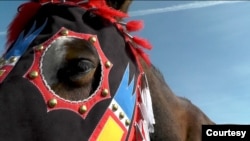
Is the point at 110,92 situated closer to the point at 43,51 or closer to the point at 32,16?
the point at 43,51

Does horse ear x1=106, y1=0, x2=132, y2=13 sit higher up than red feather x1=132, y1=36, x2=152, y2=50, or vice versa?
horse ear x1=106, y1=0, x2=132, y2=13

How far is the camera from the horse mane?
70.5 inches

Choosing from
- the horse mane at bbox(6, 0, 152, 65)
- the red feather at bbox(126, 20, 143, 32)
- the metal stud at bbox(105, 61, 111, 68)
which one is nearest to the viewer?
the metal stud at bbox(105, 61, 111, 68)

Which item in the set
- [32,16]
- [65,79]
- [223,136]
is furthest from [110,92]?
[223,136]

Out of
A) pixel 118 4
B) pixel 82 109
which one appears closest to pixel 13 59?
pixel 82 109

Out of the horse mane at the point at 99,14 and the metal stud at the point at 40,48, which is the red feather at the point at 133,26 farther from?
the metal stud at the point at 40,48

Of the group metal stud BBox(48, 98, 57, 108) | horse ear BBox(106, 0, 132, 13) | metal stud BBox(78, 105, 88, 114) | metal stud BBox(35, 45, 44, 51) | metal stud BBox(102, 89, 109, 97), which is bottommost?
metal stud BBox(78, 105, 88, 114)

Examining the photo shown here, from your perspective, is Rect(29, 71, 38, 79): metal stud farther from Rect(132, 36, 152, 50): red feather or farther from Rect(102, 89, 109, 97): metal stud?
Rect(132, 36, 152, 50): red feather

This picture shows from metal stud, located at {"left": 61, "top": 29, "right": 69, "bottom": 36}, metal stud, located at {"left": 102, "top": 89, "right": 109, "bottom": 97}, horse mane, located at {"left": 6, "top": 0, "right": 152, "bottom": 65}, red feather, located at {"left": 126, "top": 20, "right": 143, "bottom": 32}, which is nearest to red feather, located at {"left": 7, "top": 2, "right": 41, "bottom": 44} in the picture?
horse mane, located at {"left": 6, "top": 0, "right": 152, "bottom": 65}

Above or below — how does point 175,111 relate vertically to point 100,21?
below

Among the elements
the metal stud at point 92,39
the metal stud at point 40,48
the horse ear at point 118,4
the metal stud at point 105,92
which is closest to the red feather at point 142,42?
the horse ear at point 118,4

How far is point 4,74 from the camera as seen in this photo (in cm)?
149

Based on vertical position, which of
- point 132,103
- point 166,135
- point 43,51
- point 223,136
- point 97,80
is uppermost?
point 43,51

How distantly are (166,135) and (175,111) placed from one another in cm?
19
